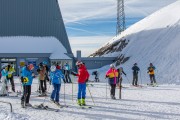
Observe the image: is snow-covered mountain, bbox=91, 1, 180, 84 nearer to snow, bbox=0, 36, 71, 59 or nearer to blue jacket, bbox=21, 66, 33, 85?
snow, bbox=0, 36, 71, 59

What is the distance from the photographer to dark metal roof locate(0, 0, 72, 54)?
53.7 metres

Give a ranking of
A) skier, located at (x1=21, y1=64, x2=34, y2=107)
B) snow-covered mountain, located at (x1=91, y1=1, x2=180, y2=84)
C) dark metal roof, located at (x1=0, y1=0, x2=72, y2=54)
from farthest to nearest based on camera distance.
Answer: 1. dark metal roof, located at (x1=0, y1=0, x2=72, y2=54)
2. snow-covered mountain, located at (x1=91, y1=1, x2=180, y2=84)
3. skier, located at (x1=21, y1=64, x2=34, y2=107)

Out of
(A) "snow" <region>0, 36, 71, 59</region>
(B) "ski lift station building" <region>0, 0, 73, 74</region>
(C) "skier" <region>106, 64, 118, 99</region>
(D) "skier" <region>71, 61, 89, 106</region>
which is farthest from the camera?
(B) "ski lift station building" <region>0, 0, 73, 74</region>

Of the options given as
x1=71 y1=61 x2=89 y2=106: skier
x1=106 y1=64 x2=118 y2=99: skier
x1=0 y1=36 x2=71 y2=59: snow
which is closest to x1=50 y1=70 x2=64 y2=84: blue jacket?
x1=71 y1=61 x2=89 y2=106: skier

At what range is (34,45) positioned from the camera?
51344mm

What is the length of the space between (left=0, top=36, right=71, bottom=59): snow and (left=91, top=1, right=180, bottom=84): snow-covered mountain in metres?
8.97

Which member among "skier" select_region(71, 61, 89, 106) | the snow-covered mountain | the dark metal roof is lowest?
"skier" select_region(71, 61, 89, 106)

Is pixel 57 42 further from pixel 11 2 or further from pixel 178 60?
pixel 178 60

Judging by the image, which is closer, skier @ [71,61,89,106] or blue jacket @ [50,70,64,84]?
blue jacket @ [50,70,64,84]

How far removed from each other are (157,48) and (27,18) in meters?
19.1

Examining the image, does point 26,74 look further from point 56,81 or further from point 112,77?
point 112,77

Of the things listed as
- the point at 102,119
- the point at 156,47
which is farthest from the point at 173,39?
the point at 102,119

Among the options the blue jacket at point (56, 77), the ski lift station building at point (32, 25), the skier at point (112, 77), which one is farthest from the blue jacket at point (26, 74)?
the ski lift station building at point (32, 25)

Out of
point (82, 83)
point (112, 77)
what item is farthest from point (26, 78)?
point (112, 77)
